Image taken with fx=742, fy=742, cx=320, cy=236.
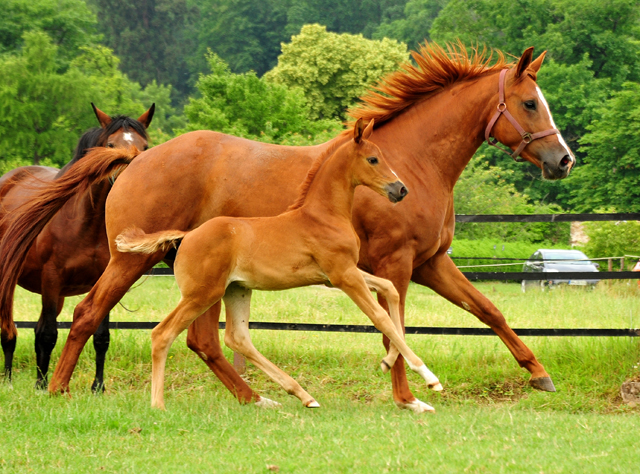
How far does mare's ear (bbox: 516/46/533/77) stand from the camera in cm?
543

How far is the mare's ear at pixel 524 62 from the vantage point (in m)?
5.43

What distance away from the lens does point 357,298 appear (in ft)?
16.2

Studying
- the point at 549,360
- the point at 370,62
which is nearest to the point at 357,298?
the point at 549,360

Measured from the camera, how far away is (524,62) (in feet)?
18.1

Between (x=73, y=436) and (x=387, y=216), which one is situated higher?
(x=387, y=216)

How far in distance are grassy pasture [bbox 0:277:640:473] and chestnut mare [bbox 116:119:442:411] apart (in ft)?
2.10

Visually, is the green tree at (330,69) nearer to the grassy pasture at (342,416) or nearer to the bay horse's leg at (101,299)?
Answer: the grassy pasture at (342,416)

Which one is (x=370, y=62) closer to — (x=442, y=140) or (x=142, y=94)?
(x=142, y=94)

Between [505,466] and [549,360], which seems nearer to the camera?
[505,466]

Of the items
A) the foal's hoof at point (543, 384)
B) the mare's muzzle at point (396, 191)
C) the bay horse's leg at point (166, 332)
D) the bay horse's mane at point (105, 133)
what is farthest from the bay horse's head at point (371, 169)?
the bay horse's mane at point (105, 133)

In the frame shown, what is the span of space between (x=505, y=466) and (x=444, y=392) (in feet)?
9.85

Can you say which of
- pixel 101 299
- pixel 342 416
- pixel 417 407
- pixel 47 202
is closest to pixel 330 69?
pixel 47 202

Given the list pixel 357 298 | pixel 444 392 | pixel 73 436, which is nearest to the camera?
pixel 73 436

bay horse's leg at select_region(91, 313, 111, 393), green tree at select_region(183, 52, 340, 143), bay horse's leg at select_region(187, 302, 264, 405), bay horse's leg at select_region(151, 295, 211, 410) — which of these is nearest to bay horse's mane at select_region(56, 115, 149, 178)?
bay horse's leg at select_region(91, 313, 111, 393)
